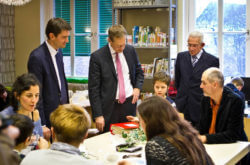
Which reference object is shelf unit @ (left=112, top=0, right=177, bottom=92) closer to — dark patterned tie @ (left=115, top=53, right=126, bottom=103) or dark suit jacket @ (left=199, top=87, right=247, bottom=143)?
dark patterned tie @ (left=115, top=53, right=126, bottom=103)

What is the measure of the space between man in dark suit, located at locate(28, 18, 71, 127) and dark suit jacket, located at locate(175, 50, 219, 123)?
1517 mm

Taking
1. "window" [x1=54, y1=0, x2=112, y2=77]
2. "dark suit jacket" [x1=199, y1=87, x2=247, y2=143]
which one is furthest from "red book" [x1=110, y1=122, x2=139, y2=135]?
"window" [x1=54, y1=0, x2=112, y2=77]

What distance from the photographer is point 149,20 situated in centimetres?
583

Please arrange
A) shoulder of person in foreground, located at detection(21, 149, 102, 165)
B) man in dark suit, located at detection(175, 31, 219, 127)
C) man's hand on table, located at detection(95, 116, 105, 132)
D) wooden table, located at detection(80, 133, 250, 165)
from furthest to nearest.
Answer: man in dark suit, located at detection(175, 31, 219, 127), man's hand on table, located at detection(95, 116, 105, 132), wooden table, located at detection(80, 133, 250, 165), shoulder of person in foreground, located at detection(21, 149, 102, 165)

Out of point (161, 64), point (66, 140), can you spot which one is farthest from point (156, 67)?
point (66, 140)

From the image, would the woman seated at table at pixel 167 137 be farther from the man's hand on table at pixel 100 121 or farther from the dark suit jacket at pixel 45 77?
the man's hand on table at pixel 100 121

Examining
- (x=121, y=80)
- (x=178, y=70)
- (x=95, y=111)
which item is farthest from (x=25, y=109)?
(x=178, y=70)

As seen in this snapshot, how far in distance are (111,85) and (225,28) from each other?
2651mm

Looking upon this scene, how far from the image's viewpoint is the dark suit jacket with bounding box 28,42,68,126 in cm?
316

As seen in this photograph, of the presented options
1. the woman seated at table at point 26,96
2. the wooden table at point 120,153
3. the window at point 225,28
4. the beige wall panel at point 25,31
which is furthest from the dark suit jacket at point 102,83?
the beige wall panel at point 25,31

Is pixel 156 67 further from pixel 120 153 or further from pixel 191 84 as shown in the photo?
pixel 120 153

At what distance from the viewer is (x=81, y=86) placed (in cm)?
662

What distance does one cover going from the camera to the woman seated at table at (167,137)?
184 centimetres

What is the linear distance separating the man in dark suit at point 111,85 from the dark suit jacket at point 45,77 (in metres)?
0.46
